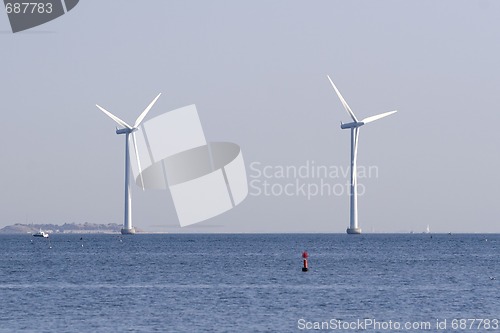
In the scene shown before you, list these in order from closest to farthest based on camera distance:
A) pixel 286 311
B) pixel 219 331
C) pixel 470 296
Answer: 1. pixel 219 331
2. pixel 286 311
3. pixel 470 296

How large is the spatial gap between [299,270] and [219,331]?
7336 cm

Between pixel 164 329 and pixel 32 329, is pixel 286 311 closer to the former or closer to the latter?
pixel 164 329

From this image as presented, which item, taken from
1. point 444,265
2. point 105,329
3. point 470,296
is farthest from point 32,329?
point 444,265

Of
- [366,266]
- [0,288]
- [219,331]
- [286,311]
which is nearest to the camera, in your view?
[219,331]

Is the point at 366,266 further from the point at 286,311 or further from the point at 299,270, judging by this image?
the point at 286,311

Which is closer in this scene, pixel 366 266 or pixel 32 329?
pixel 32 329

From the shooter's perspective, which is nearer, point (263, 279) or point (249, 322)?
point (249, 322)

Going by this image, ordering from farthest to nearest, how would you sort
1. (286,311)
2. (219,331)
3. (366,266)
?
(366,266)
(286,311)
(219,331)

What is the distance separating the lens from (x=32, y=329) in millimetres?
72812

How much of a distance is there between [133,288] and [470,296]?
1346 inches

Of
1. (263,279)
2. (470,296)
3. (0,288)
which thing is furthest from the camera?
(263,279)

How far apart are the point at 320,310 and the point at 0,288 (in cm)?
3850

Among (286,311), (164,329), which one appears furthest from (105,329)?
(286,311)

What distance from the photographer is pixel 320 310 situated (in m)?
85.6
